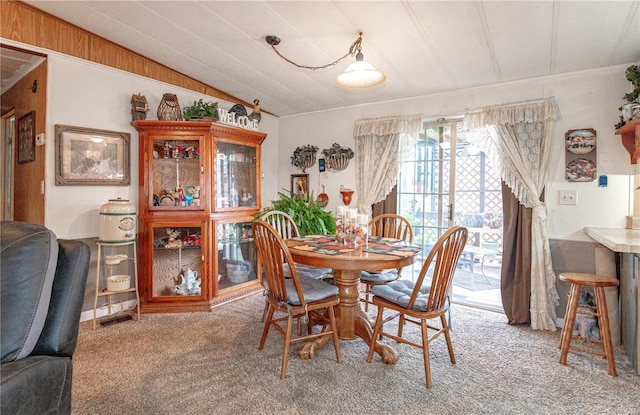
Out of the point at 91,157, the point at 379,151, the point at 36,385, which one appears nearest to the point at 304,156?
the point at 379,151

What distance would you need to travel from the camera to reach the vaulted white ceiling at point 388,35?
2059mm

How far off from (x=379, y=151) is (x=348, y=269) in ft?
6.99

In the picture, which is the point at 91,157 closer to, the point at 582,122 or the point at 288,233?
the point at 288,233

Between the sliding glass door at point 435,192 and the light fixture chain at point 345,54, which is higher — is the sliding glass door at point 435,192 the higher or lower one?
the lower one

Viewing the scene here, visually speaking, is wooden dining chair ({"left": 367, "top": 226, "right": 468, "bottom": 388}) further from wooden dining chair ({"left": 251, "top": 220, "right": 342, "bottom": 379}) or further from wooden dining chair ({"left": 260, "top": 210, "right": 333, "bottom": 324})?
wooden dining chair ({"left": 260, "top": 210, "right": 333, "bottom": 324})

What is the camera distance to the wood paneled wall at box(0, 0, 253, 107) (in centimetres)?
245

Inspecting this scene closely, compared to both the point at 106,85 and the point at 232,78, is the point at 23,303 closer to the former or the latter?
the point at 106,85

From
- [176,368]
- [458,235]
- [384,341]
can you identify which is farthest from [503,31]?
[176,368]

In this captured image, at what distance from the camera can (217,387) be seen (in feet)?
6.21

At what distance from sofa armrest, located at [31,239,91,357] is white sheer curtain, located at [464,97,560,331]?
3206mm

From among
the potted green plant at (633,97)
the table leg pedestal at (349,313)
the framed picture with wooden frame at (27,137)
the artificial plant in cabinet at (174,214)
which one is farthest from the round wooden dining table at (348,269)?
the framed picture with wooden frame at (27,137)

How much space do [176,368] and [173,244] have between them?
1446 millimetres

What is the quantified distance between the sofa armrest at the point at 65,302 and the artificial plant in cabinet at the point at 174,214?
6.46ft

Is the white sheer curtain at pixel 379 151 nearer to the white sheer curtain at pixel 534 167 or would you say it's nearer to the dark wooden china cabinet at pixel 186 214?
the white sheer curtain at pixel 534 167
